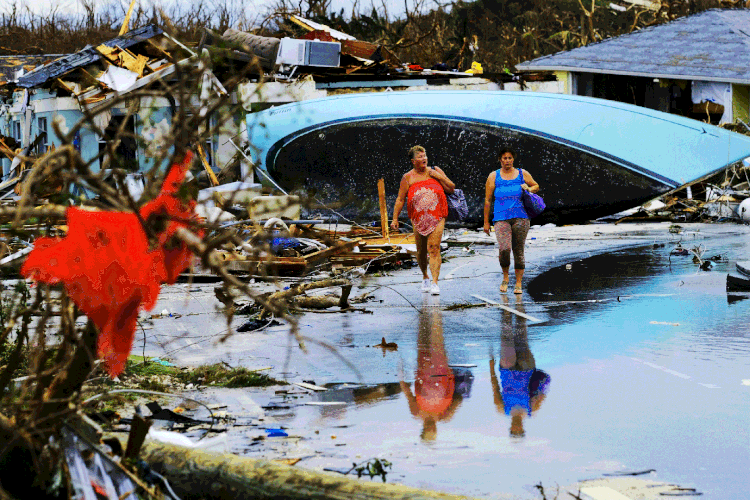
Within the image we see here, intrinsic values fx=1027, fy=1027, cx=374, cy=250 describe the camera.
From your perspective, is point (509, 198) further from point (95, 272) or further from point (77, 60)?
point (77, 60)

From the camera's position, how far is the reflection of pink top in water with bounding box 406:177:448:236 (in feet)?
40.0

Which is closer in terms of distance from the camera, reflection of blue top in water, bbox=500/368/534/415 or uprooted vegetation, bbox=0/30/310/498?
uprooted vegetation, bbox=0/30/310/498

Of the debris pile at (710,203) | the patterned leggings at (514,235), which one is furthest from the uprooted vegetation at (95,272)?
the debris pile at (710,203)

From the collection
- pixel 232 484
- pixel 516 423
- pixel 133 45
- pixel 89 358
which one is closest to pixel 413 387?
pixel 516 423

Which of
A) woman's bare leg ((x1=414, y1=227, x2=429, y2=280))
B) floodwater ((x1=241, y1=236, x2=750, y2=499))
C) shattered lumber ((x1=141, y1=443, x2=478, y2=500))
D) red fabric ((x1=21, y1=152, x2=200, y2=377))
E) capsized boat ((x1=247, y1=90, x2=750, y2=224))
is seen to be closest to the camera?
red fabric ((x1=21, y1=152, x2=200, y2=377))

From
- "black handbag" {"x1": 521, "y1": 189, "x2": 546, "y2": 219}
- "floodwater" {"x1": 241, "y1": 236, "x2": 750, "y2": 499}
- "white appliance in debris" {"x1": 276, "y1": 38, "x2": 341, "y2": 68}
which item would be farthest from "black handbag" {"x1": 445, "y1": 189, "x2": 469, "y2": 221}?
"white appliance in debris" {"x1": 276, "y1": 38, "x2": 341, "y2": 68}

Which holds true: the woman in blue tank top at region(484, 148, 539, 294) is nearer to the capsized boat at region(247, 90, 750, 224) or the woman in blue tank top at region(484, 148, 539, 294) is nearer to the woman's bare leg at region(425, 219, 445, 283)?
the woman's bare leg at region(425, 219, 445, 283)

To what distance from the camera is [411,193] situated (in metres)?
12.3

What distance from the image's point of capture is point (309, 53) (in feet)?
81.9

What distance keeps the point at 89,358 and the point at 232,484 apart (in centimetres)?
94

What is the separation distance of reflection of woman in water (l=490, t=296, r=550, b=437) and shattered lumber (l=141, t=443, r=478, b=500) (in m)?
1.72

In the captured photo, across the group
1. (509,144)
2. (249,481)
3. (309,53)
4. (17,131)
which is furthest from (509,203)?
(17,131)

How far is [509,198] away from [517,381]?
4.94 metres

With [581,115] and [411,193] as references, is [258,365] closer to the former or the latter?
[411,193]
